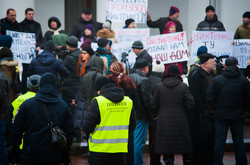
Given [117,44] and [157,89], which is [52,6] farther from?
[157,89]

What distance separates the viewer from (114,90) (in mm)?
7094

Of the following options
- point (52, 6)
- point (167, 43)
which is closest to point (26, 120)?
point (167, 43)

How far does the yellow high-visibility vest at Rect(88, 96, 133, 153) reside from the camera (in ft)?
22.9

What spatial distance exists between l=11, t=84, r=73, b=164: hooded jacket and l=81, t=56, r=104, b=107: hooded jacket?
9.45 feet

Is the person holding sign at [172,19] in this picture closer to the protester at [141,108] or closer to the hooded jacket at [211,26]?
the hooded jacket at [211,26]

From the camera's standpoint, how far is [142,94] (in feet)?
29.7

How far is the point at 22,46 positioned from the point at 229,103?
17.1 feet

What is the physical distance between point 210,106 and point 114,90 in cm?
266

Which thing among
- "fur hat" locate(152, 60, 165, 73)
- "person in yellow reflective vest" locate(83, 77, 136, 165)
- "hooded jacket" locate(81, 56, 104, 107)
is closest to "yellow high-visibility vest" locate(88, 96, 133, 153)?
"person in yellow reflective vest" locate(83, 77, 136, 165)

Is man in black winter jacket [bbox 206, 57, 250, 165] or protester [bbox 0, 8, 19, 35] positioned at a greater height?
protester [bbox 0, 8, 19, 35]

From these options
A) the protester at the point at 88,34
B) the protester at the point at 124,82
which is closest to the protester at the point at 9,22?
the protester at the point at 88,34

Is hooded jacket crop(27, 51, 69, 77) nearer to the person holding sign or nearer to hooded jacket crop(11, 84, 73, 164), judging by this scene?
hooded jacket crop(11, 84, 73, 164)

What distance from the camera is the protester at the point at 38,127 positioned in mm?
6477

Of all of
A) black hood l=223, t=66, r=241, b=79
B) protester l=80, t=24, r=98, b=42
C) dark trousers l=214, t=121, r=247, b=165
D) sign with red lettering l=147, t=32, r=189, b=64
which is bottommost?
dark trousers l=214, t=121, r=247, b=165
